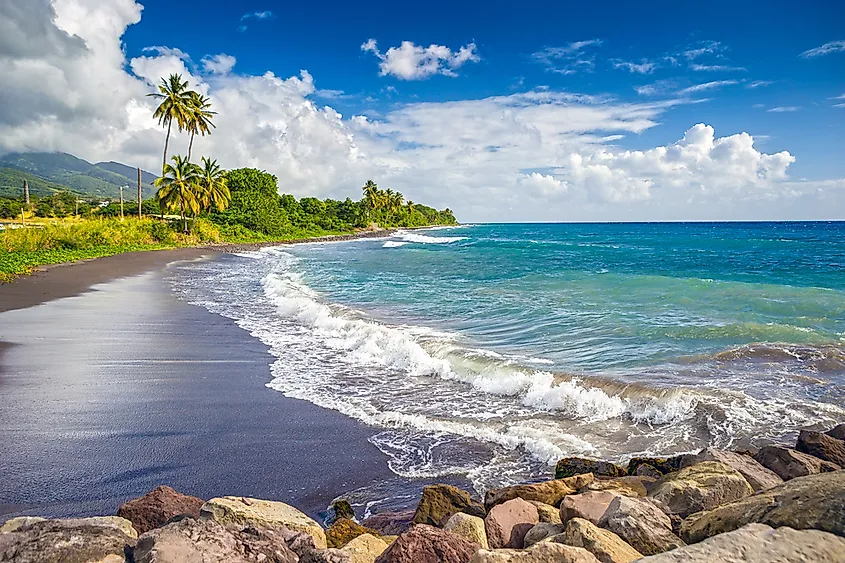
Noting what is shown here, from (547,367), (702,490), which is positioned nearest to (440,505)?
(702,490)

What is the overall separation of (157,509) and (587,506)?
3.26 m

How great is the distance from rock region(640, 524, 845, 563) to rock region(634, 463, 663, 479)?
2627 millimetres

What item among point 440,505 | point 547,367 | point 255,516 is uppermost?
point 255,516

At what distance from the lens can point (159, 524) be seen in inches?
153

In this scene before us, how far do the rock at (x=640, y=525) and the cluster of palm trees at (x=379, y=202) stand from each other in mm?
108859

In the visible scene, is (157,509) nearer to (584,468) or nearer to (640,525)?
(640,525)

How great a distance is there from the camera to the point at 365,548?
354cm

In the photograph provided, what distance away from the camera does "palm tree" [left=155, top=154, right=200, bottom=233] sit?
50.3 meters

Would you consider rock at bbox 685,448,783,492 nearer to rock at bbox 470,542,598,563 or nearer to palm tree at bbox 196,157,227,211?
rock at bbox 470,542,598,563

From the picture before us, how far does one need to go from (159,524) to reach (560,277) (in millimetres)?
25125

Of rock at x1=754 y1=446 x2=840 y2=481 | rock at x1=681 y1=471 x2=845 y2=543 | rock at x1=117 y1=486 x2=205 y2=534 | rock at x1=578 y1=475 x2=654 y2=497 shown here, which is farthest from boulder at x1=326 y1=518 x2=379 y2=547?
rock at x1=754 y1=446 x2=840 y2=481

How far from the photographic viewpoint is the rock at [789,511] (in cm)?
282

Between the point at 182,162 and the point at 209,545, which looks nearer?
the point at 209,545

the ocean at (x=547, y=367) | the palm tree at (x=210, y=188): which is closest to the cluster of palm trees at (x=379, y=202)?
the palm tree at (x=210, y=188)
